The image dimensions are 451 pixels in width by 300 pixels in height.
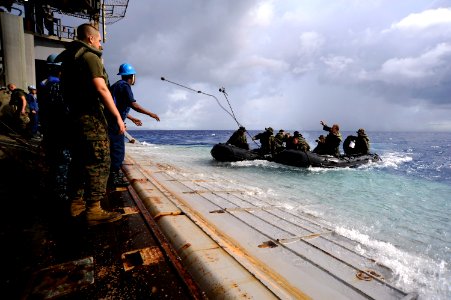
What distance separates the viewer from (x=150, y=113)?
3699 mm

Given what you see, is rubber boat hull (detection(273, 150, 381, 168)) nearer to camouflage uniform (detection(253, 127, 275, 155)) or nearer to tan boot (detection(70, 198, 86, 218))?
camouflage uniform (detection(253, 127, 275, 155))

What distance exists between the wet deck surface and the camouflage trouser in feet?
1.25

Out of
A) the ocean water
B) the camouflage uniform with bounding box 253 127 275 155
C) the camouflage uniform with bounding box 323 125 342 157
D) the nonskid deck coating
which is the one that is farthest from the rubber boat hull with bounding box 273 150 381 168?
the nonskid deck coating

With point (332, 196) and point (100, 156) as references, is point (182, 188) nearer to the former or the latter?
point (100, 156)

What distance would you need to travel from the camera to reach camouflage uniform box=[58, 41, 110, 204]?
7.94 ft

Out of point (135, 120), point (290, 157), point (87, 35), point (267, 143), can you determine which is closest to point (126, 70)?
point (135, 120)

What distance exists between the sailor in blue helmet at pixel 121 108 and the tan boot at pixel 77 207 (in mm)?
1234

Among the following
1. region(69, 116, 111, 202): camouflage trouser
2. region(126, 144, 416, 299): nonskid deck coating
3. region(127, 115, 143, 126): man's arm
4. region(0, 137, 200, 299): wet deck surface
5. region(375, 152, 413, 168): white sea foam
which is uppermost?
region(127, 115, 143, 126): man's arm

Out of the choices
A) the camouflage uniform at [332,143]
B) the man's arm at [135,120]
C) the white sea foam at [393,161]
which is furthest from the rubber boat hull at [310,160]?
the man's arm at [135,120]

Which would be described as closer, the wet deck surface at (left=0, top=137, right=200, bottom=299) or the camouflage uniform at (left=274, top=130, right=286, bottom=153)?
the wet deck surface at (left=0, top=137, right=200, bottom=299)

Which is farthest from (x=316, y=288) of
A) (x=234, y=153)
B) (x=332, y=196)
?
(x=234, y=153)

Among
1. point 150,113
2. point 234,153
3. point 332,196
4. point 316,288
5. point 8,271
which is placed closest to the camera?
point 8,271

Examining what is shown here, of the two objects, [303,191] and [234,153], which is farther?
[234,153]

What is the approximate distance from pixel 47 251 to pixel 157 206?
1.16m
